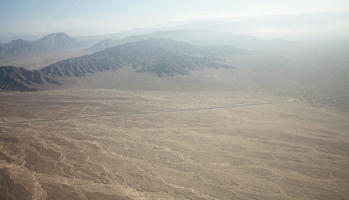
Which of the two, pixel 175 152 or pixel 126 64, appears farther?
pixel 126 64

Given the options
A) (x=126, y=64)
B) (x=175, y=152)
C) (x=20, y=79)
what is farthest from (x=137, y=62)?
(x=175, y=152)

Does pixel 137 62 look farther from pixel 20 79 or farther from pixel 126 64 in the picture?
pixel 20 79

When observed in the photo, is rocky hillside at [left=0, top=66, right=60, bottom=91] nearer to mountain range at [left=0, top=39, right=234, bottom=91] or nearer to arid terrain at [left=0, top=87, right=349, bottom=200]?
mountain range at [left=0, top=39, right=234, bottom=91]

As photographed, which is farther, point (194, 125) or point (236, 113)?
point (236, 113)

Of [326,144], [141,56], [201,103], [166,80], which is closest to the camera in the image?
[326,144]

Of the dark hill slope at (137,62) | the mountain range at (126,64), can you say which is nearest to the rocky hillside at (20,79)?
the mountain range at (126,64)

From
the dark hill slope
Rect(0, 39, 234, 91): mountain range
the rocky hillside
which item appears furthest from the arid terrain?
the dark hill slope

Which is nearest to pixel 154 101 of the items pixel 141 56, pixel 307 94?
pixel 307 94

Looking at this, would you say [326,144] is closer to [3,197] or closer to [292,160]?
[292,160]

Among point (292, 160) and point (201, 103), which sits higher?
point (201, 103)
